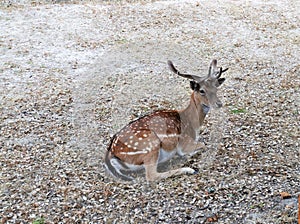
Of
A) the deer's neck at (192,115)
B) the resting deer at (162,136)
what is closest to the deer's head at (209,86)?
the resting deer at (162,136)

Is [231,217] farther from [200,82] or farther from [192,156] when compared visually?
[200,82]

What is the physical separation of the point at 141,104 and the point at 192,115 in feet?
3.39

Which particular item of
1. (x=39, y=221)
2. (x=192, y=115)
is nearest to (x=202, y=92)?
(x=192, y=115)

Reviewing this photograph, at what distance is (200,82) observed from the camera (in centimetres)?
377

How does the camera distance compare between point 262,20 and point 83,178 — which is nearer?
point 83,178

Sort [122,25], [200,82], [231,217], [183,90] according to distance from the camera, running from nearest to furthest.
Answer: [231,217]
[200,82]
[183,90]
[122,25]

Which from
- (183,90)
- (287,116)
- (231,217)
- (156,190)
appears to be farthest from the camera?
(183,90)

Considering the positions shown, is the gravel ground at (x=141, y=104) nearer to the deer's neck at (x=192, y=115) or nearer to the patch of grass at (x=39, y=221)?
the patch of grass at (x=39, y=221)

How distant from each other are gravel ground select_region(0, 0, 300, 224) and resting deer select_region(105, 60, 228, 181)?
0.38 ft

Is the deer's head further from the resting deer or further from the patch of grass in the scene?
the patch of grass

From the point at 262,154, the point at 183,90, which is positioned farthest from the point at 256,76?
the point at 262,154

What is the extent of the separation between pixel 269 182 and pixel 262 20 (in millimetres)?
5091

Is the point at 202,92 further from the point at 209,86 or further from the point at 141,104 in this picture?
the point at 141,104

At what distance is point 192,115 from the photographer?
13.0ft
